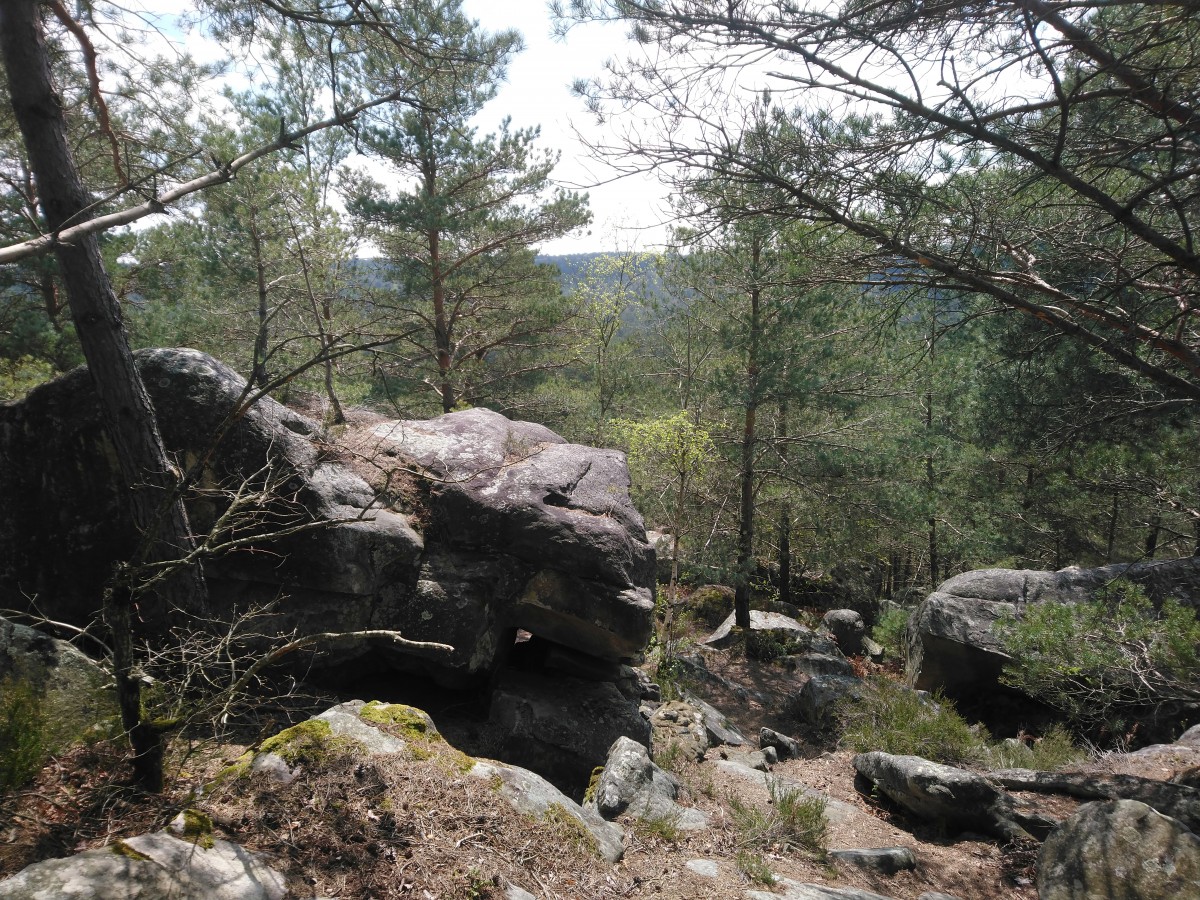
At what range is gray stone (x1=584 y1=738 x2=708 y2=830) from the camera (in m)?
4.71

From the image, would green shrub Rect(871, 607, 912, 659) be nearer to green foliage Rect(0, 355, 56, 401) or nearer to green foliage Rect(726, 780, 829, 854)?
green foliage Rect(726, 780, 829, 854)

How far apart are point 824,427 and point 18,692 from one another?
1176 centimetres

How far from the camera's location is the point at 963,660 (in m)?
9.11

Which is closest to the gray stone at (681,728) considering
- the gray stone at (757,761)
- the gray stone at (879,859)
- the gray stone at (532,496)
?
the gray stone at (757,761)

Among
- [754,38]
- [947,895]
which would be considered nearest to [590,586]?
[947,895]

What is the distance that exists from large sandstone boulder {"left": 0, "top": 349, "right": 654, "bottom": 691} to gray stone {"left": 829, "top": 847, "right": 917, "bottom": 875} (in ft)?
7.82

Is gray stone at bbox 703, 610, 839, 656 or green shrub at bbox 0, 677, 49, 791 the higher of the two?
green shrub at bbox 0, 677, 49, 791

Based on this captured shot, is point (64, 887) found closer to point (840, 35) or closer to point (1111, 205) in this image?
point (840, 35)

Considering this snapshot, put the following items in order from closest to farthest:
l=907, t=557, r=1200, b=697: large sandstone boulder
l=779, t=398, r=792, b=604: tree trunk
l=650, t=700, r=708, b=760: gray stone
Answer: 1. l=650, t=700, r=708, b=760: gray stone
2. l=907, t=557, r=1200, b=697: large sandstone boulder
3. l=779, t=398, r=792, b=604: tree trunk

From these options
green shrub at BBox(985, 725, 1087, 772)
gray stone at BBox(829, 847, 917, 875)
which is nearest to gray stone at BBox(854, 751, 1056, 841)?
gray stone at BBox(829, 847, 917, 875)

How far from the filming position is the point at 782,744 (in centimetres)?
798

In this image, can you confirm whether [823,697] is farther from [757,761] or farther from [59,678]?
[59,678]

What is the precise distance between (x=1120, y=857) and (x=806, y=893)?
6.10 feet

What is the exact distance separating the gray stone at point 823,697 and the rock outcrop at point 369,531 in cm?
364
